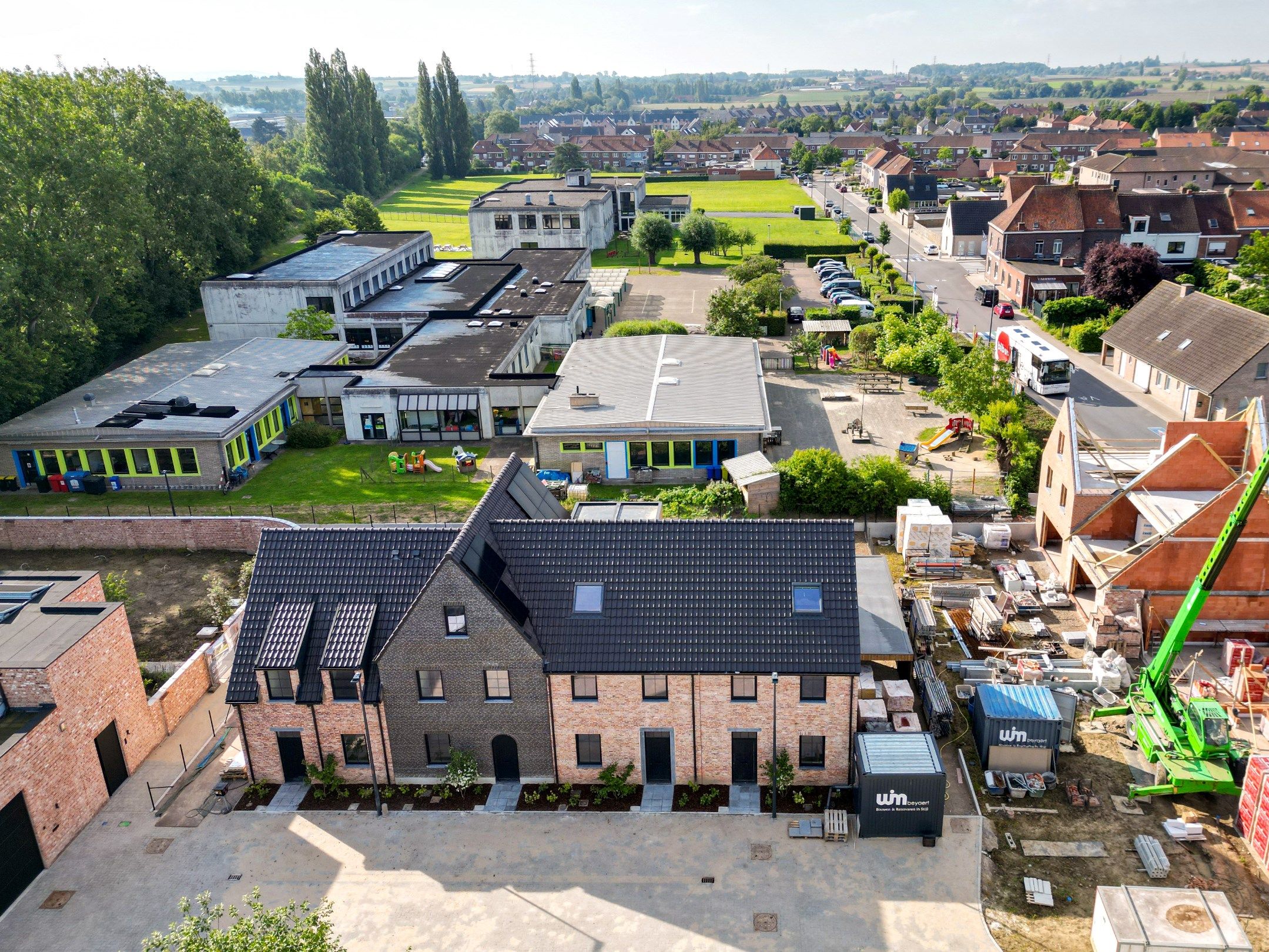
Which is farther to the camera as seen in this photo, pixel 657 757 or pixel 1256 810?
pixel 657 757

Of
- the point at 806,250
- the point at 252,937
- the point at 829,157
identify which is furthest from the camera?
the point at 829,157

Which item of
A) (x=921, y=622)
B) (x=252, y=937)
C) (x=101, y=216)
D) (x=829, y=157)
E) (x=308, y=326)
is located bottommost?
(x=921, y=622)

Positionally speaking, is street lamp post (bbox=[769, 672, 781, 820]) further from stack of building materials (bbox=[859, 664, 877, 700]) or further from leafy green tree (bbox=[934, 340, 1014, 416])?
leafy green tree (bbox=[934, 340, 1014, 416])

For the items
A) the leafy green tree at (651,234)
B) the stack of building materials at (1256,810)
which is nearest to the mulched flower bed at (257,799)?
the stack of building materials at (1256,810)

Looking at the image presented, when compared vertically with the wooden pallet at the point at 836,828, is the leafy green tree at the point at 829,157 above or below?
above

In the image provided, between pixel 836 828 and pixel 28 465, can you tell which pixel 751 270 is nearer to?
pixel 28 465

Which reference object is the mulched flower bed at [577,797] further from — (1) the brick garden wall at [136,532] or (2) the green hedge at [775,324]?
(2) the green hedge at [775,324]

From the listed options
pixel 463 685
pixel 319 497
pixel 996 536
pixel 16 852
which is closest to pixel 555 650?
pixel 463 685

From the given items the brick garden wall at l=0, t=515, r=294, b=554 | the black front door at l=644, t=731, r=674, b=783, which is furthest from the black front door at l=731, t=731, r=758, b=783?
the brick garden wall at l=0, t=515, r=294, b=554
